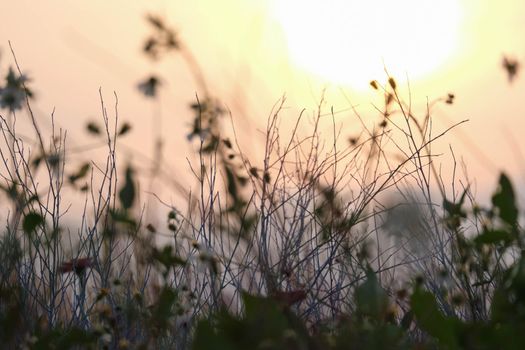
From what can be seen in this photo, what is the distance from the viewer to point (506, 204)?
274cm

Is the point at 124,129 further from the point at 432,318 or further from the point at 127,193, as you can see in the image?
the point at 432,318

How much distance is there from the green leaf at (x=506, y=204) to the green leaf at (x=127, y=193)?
1348 mm

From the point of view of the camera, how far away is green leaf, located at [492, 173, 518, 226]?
274 cm

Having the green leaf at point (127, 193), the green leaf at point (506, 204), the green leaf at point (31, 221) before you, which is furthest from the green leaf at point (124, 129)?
the green leaf at point (506, 204)

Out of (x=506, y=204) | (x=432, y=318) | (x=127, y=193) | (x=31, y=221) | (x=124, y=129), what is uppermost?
(x=124, y=129)

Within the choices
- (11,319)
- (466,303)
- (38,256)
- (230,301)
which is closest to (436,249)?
(466,303)

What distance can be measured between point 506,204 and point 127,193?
1.40 meters

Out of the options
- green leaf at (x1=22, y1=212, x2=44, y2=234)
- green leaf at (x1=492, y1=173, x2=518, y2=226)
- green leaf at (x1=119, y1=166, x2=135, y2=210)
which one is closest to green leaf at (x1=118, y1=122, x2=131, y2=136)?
green leaf at (x1=119, y1=166, x2=135, y2=210)

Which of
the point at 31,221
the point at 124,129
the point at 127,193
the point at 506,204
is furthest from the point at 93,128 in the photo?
the point at 506,204

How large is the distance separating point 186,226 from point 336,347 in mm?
1814

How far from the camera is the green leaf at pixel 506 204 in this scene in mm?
2742

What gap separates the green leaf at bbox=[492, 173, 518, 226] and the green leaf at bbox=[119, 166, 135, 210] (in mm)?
1348

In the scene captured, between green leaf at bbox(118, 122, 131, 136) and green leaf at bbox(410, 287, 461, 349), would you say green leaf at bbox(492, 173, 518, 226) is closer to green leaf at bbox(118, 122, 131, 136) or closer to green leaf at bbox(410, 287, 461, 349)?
green leaf at bbox(410, 287, 461, 349)

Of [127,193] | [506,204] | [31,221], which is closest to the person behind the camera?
[506,204]
